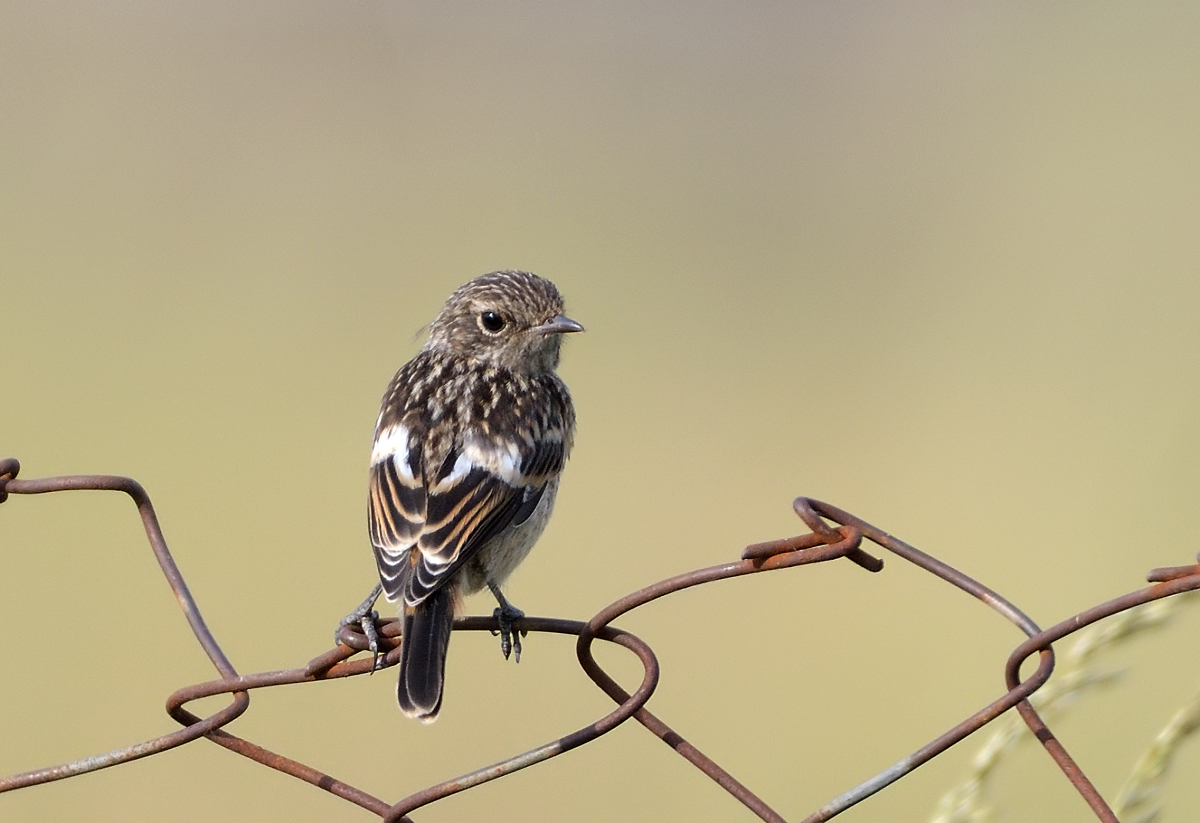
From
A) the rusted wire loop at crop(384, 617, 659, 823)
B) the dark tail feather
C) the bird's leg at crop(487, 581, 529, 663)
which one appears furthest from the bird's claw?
the rusted wire loop at crop(384, 617, 659, 823)

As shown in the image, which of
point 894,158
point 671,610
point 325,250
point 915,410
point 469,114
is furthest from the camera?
point 469,114

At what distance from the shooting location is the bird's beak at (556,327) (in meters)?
4.97

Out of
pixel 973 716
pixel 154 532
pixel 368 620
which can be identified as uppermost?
pixel 154 532

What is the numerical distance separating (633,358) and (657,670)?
30.2ft

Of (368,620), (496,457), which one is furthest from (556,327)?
(368,620)

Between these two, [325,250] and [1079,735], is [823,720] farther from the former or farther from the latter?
[325,250]

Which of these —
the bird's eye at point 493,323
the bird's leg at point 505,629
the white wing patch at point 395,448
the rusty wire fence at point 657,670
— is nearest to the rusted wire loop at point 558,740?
the rusty wire fence at point 657,670

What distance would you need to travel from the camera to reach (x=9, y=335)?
11.0 metres

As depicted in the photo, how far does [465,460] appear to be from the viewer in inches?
164

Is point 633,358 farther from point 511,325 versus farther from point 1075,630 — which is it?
point 1075,630

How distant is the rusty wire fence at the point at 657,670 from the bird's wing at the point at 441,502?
41.6 inches

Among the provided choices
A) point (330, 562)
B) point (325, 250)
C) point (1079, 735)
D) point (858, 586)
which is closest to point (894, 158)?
point (325, 250)

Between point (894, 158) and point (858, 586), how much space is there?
767cm

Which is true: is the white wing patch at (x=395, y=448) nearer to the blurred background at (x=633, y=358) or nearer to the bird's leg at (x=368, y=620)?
the bird's leg at (x=368, y=620)
